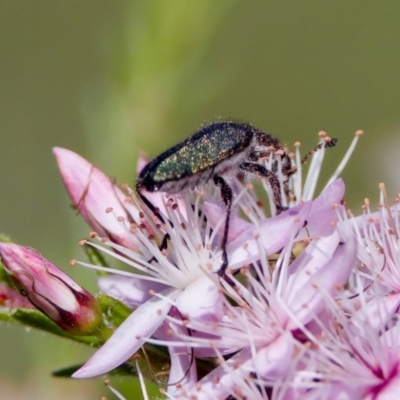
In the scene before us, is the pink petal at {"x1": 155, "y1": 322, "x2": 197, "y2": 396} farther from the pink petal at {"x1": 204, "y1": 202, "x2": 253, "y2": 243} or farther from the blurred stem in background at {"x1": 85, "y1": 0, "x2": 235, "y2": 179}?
the blurred stem in background at {"x1": 85, "y1": 0, "x2": 235, "y2": 179}

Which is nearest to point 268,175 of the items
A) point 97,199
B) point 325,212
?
point 325,212

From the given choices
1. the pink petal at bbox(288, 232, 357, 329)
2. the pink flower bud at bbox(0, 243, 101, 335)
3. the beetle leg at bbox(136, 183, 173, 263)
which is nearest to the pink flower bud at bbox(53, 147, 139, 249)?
the beetle leg at bbox(136, 183, 173, 263)

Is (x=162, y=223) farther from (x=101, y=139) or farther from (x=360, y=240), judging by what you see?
(x=101, y=139)

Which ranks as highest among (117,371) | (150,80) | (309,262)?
(150,80)

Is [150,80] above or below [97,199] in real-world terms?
above

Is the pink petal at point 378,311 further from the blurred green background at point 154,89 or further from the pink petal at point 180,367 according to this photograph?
the blurred green background at point 154,89

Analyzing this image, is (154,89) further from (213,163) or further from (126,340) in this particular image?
(126,340)

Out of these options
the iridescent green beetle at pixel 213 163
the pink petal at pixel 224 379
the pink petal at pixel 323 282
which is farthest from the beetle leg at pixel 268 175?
the pink petal at pixel 224 379
